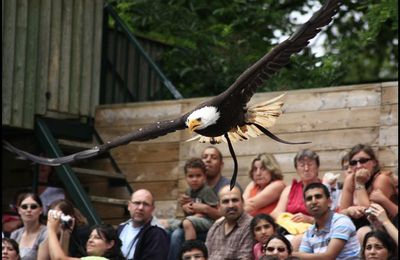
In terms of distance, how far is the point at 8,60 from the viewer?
13734 millimetres

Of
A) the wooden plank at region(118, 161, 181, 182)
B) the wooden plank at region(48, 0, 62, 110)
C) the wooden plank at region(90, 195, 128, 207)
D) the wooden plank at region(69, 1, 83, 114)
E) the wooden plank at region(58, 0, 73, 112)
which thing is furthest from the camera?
the wooden plank at region(69, 1, 83, 114)

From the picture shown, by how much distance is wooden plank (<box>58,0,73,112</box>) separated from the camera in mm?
14297

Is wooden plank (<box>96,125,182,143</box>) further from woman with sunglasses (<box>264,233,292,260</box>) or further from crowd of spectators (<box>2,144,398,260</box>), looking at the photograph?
woman with sunglasses (<box>264,233,292,260</box>)

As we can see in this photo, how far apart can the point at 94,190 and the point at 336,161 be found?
321cm

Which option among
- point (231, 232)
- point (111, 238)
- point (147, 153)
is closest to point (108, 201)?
point (147, 153)

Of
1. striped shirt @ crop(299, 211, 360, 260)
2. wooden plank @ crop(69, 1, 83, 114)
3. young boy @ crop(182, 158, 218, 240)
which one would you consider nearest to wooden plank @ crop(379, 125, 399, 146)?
young boy @ crop(182, 158, 218, 240)

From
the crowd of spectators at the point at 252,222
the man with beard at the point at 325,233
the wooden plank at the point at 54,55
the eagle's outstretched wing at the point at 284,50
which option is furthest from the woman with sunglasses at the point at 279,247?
the wooden plank at the point at 54,55

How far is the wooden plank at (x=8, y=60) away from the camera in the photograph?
13688mm

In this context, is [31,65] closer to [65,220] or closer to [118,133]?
[118,133]

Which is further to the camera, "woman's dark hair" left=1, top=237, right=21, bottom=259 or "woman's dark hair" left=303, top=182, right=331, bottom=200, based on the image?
"woman's dark hair" left=1, top=237, right=21, bottom=259

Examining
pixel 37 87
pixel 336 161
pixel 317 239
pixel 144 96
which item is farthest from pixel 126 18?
pixel 317 239

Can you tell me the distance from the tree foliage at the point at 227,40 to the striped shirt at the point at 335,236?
408 centimetres

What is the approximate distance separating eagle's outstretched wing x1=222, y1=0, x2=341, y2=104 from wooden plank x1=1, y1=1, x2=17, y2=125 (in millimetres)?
4284

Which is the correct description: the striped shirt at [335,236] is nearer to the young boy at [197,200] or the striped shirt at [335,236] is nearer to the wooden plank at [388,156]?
the young boy at [197,200]
